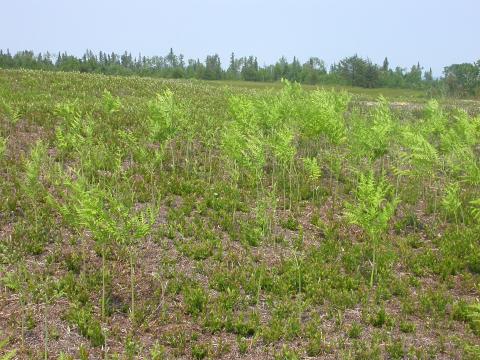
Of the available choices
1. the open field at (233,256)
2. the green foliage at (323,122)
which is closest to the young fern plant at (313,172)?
the open field at (233,256)

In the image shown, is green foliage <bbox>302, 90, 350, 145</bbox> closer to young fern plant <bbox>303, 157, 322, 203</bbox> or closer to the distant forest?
young fern plant <bbox>303, 157, 322, 203</bbox>

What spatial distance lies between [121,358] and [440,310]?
5.50m

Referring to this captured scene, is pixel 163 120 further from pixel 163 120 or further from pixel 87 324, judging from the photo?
pixel 87 324

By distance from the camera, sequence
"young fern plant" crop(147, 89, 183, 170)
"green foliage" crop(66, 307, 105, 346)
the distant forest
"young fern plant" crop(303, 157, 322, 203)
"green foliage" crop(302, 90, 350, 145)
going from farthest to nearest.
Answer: the distant forest < "green foliage" crop(302, 90, 350, 145) < "young fern plant" crop(147, 89, 183, 170) < "young fern plant" crop(303, 157, 322, 203) < "green foliage" crop(66, 307, 105, 346)

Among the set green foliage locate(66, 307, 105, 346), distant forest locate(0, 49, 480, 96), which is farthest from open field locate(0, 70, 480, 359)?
distant forest locate(0, 49, 480, 96)

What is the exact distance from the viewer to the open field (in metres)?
7.49

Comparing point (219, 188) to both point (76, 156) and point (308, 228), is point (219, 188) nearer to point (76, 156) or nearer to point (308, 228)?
point (308, 228)

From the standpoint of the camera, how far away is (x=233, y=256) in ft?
32.0

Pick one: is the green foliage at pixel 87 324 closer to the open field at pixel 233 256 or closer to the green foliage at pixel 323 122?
the open field at pixel 233 256

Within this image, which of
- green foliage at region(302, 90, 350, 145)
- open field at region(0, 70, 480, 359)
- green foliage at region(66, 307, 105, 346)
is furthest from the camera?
green foliage at region(302, 90, 350, 145)

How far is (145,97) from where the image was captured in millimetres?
25031

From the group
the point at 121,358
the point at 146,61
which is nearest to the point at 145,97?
the point at 121,358

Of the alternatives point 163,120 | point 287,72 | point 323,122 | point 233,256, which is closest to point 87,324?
point 233,256

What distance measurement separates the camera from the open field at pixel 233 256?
7.49 m
